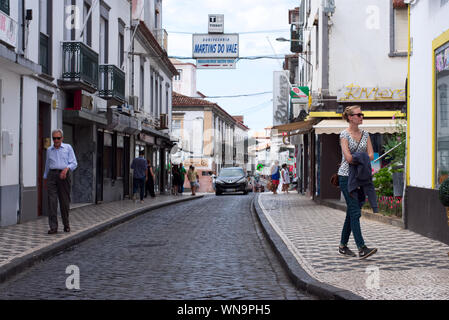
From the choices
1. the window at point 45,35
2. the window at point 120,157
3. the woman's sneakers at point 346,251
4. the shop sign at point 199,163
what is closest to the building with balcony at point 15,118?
the window at point 45,35

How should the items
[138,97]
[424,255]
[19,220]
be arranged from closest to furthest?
[424,255]
[19,220]
[138,97]

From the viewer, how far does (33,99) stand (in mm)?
15219

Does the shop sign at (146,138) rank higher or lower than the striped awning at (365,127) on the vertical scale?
higher

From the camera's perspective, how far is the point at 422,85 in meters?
11.5

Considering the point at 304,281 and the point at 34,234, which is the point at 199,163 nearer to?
the point at 34,234

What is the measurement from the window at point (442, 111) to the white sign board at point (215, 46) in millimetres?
16159

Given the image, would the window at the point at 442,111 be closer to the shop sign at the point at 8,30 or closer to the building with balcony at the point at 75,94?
the building with balcony at the point at 75,94

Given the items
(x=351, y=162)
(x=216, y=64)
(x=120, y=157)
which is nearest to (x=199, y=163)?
(x=120, y=157)

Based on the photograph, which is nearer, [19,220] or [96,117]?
[19,220]

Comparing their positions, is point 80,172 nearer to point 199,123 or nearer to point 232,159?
point 199,123

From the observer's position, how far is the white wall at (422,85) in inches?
428

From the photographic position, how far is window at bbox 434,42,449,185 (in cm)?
1016

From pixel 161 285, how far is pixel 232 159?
8727 cm
